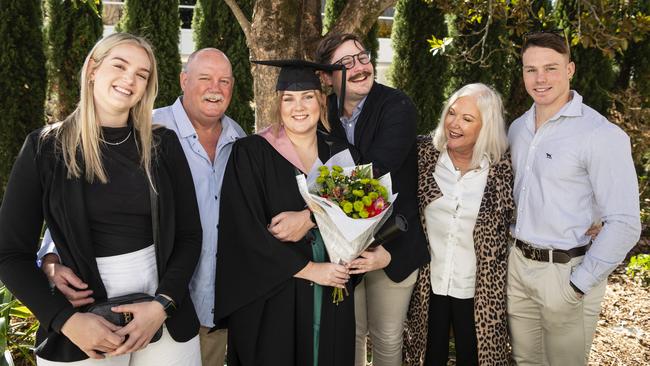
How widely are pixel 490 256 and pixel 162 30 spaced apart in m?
6.91

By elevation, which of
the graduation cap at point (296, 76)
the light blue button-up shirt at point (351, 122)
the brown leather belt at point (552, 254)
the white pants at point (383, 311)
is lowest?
the white pants at point (383, 311)

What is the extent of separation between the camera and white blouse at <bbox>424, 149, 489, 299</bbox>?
3.14 meters

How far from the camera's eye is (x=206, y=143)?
10.1 ft

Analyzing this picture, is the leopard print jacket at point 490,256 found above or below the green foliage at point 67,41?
below

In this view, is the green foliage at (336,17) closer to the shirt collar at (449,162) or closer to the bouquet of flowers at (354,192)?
the shirt collar at (449,162)

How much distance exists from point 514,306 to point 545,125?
1.05 metres

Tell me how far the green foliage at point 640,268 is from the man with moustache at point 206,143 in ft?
14.0

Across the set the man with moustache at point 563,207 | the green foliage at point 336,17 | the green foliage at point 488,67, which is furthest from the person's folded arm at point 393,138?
the green foliage at point 336,17

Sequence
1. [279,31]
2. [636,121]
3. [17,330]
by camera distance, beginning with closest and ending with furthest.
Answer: [279,31]
[17,330]
[636,121]

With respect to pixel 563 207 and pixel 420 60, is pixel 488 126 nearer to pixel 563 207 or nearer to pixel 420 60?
pixel 563 207

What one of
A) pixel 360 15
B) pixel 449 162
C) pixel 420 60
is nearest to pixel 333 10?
pixel 420 60

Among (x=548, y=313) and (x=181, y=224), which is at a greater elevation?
(x=181, y=224)

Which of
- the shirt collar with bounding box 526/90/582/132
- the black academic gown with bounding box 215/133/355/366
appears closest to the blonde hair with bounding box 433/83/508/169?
the shirt collar with bounding box 526/90/582/132

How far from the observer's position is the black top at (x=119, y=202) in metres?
2.23
